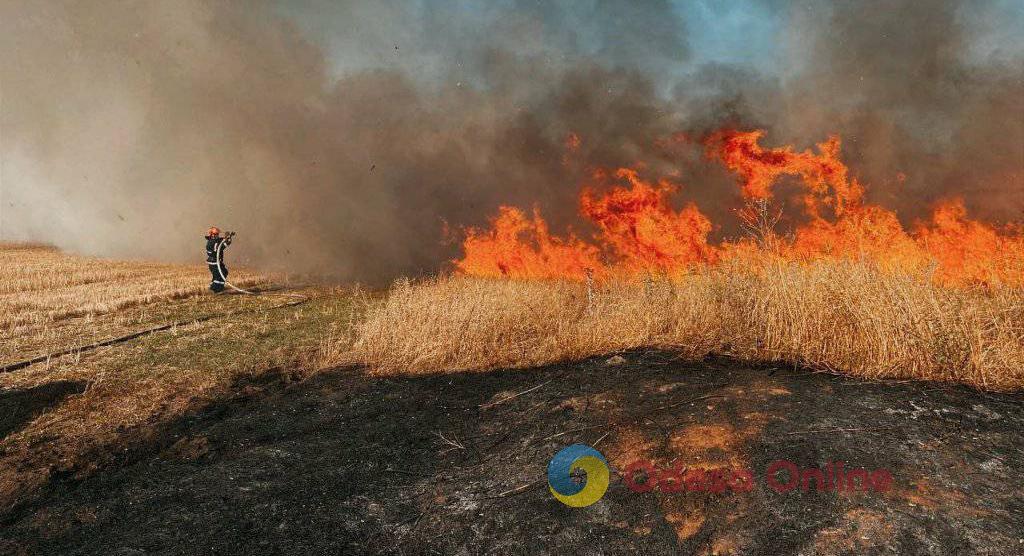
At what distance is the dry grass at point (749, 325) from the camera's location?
5.79 metres

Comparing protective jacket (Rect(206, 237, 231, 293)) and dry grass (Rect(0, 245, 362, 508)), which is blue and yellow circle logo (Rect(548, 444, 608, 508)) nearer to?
dry grass (Rect(0, 245, 362, 508))

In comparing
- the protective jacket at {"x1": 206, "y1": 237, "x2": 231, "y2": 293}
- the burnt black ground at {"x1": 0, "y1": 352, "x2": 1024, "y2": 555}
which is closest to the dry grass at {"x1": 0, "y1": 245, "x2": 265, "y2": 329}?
the protective jacket at {"x1": 206, "y1": 237, "x2": 231, "y2": 293}

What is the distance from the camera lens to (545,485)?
4535 millimetres

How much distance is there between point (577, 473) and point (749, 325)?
14.9 feet

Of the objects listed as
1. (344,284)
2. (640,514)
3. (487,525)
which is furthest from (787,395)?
(344,284)

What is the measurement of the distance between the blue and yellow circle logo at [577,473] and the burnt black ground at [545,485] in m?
0.10

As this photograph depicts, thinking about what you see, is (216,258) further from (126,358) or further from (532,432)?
(532,432)

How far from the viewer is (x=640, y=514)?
3963mm

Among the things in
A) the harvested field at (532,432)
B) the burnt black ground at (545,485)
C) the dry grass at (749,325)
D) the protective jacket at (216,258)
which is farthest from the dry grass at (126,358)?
the dry grass at (749,325)

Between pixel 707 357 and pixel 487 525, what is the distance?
4.68 m

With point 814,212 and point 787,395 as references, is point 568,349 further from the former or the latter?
point 814,212

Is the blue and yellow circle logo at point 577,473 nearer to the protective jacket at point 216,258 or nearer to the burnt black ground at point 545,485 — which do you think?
the burnt black ground at point 545,485

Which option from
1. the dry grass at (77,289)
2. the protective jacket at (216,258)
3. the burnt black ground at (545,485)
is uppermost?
the protective jacket at (216,258)

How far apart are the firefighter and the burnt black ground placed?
1352 cm
